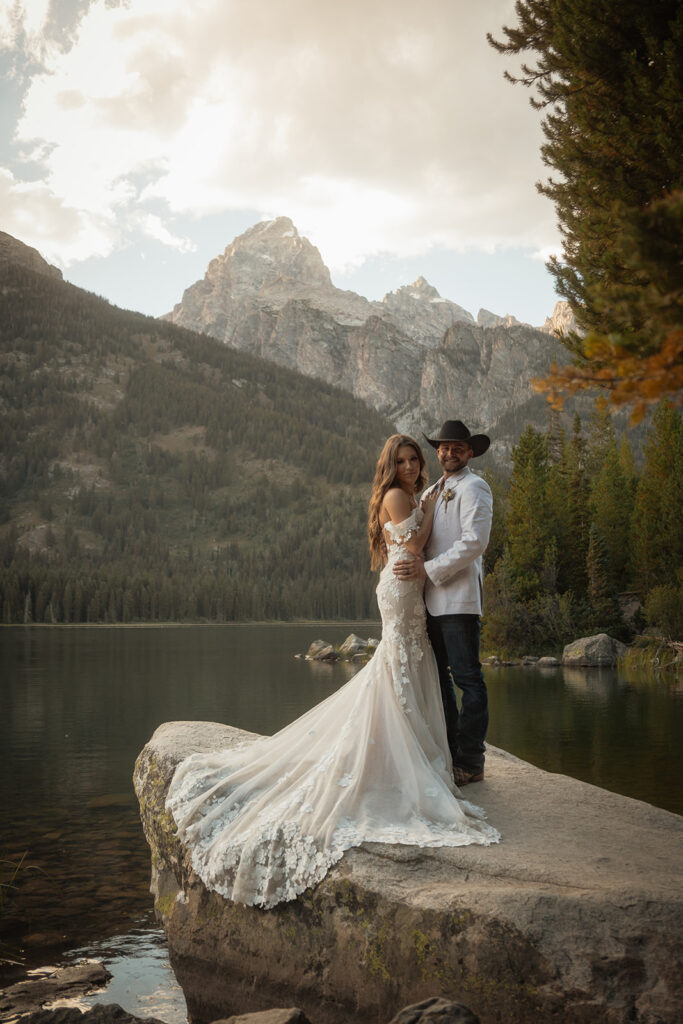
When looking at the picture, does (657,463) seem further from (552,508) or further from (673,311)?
(673,311)

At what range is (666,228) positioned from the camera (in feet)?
10.4

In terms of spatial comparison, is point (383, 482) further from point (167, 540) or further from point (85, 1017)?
point (167, 540)

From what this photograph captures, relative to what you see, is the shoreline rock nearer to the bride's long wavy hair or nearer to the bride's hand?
the bride's long wavy hair

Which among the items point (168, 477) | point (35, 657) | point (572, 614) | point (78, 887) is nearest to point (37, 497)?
point (168, 477)

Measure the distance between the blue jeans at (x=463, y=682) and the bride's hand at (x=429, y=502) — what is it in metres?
0.97

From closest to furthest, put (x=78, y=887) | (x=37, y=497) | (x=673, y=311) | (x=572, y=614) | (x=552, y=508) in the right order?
(x=673, y=311), (x=78, y=887), (x=572, y=614), (x=552, y=508), (x=37, y=497)

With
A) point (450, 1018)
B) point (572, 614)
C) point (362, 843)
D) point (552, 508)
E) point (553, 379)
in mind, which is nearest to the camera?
point (553, 379)

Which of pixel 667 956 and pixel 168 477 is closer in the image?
pixel 667 956

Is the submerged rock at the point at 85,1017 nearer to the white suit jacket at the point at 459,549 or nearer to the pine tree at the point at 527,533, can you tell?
the white suit jacket at the point at 459,549

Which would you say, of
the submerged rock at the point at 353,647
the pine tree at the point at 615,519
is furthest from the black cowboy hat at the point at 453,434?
the pine tree at the point at 615,519

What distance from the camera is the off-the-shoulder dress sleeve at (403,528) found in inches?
299

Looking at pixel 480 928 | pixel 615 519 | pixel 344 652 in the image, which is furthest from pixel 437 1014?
pixel 615 519

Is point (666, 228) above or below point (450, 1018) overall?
above

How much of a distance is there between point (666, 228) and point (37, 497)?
616ft
